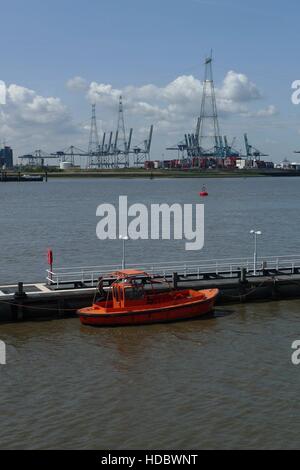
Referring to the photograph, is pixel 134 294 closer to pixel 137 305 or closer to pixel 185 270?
pixel 137 305

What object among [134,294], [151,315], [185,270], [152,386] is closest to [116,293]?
[134,294]

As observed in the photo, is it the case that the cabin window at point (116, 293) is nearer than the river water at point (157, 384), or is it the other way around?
the river water at point (157, 384)

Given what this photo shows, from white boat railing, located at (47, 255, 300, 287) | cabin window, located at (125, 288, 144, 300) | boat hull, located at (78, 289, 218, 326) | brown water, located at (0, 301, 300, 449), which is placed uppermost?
white boat railing, located at (47, 255, 300, 287)

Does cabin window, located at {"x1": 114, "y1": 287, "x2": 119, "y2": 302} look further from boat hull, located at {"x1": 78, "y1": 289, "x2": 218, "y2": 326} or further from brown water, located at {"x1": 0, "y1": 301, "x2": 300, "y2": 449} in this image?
brown water, located at {"x1": 0, "y1": 301, "x2": 300, "y2": 449}

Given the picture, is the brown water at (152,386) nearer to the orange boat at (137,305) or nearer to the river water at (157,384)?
the river water at (157,384)

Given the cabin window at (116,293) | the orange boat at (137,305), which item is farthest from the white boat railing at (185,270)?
the cabin window at (116,293)

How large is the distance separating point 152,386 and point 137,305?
8.69 metres

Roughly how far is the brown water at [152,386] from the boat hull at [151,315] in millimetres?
447

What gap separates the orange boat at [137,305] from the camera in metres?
30.7

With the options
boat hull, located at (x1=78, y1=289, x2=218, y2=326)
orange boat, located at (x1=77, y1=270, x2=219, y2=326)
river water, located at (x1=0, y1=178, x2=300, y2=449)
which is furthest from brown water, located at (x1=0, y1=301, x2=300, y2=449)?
orange boat, located at (x1=77, y1=270, x2=219, y2=326)

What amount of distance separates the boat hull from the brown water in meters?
0.45

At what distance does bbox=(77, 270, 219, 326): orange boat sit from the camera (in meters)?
30.7

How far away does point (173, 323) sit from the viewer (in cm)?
3177

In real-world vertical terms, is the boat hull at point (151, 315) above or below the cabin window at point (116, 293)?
below
